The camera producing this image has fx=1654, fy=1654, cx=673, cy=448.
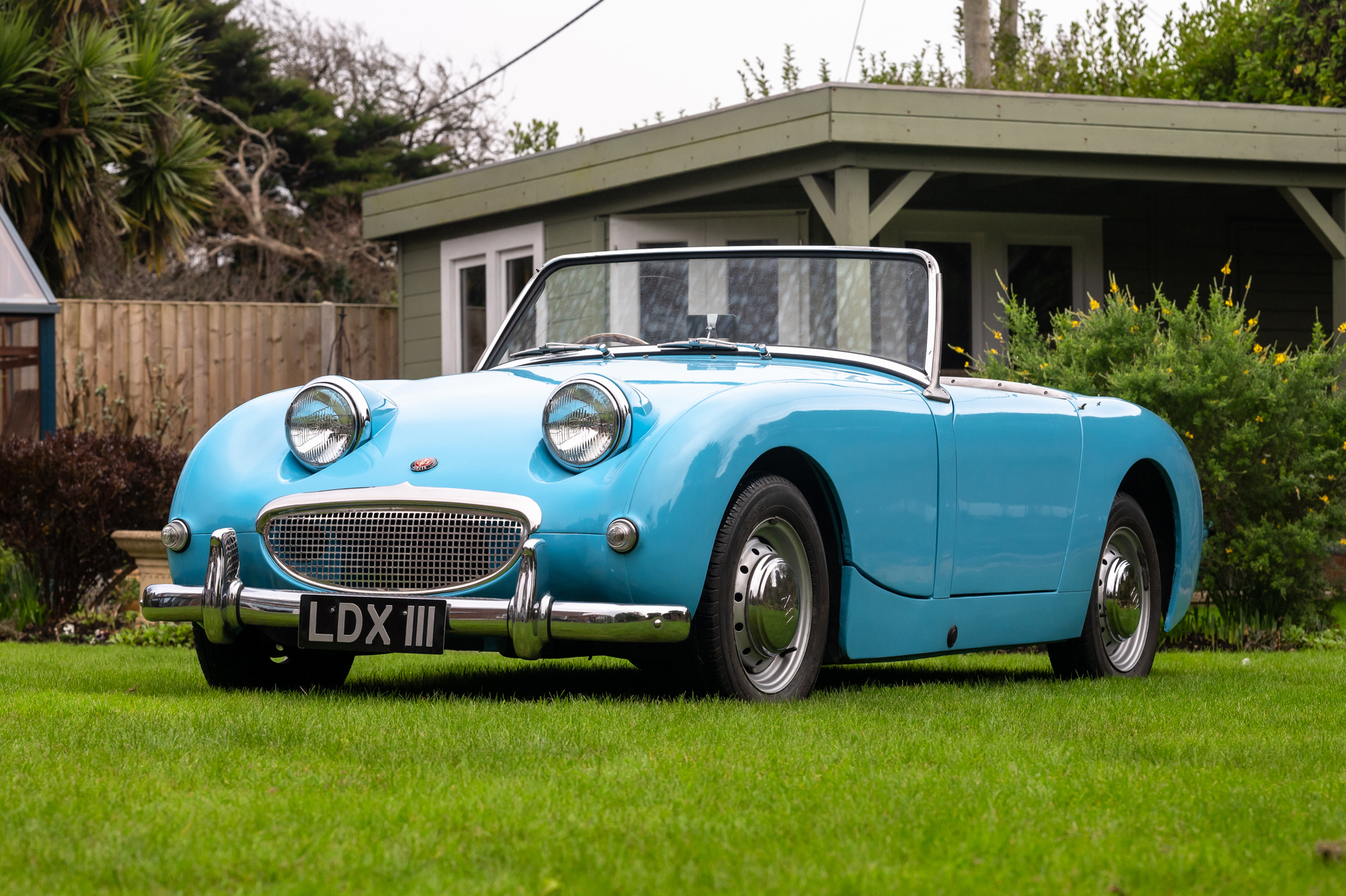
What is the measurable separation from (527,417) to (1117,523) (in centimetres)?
251

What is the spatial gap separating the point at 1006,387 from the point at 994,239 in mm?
8120

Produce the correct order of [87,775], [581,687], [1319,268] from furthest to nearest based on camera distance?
[1319,268], [581,687], [87,775]

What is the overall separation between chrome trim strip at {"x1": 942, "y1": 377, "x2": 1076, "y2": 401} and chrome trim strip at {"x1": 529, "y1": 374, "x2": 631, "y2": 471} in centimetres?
164

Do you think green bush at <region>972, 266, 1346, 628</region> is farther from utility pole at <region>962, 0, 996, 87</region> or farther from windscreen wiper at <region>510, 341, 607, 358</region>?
utility pole at <region>962, 0, 996, 87</region>

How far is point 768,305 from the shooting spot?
5.62 metres

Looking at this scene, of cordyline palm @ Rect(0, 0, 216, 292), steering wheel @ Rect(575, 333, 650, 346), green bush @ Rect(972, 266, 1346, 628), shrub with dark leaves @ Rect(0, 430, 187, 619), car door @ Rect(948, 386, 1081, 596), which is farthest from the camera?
cordyline palm @ Rect(0, 0, 216, 292)

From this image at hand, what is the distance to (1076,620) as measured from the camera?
5.80m

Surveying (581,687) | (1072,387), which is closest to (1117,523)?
(581,687)

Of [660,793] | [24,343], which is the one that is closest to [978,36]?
[24,343]

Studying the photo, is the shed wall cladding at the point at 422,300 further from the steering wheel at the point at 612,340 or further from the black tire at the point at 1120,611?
the black tire at the point at 1120,611

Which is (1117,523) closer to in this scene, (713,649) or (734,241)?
(713,649)

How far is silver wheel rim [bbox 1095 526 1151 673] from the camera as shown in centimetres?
598

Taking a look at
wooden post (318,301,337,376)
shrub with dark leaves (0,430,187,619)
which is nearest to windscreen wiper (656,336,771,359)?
shrub with dark leaves (0,430,187,619)

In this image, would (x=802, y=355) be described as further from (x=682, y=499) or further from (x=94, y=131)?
(x=94, y=131)
